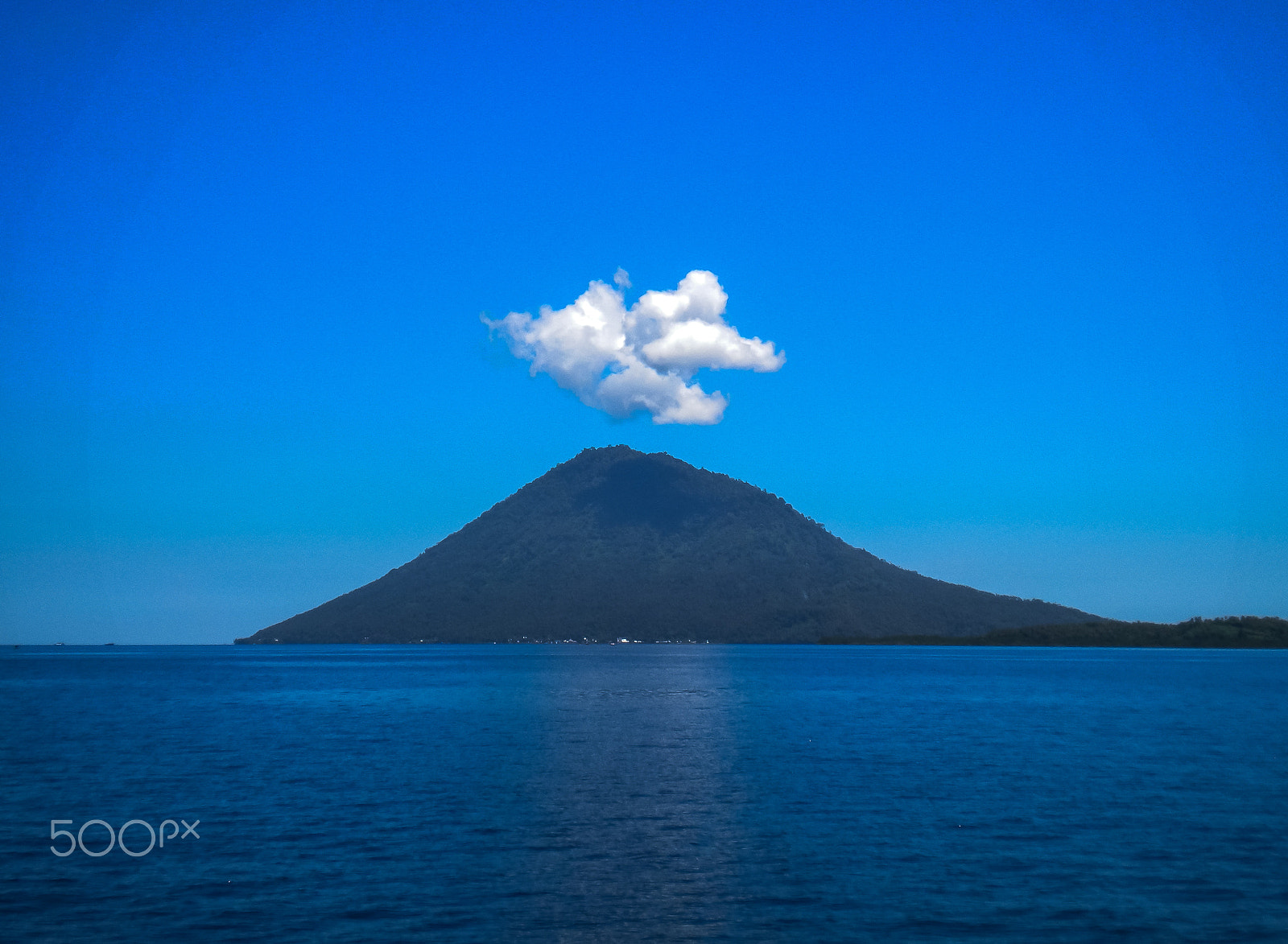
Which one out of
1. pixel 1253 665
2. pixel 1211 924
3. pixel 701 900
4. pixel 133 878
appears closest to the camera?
pixel 1211 924

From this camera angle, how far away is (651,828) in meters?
28.6

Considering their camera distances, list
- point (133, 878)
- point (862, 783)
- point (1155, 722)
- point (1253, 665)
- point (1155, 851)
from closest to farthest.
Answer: point (133, 878)
point (1155, 851)
point (862, 783)
point (1155, 722)
point (1253, 665)

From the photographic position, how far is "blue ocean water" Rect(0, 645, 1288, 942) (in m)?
20.1

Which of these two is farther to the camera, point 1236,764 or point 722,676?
point 722,676

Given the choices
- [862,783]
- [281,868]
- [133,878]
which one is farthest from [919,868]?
[133,878]

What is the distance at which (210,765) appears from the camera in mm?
41250

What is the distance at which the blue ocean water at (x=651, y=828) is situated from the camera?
20141mm

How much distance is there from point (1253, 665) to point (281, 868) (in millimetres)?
189636

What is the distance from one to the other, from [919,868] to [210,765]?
99.6ft

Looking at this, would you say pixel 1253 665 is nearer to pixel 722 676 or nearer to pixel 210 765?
pixel 722 676

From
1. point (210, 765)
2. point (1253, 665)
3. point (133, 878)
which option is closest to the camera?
point (133, 878)

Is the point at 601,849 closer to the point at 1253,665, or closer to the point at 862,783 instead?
the point at 862,783

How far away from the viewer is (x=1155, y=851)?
84.9 feet

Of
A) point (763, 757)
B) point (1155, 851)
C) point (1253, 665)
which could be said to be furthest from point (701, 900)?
point (1253, 665)
